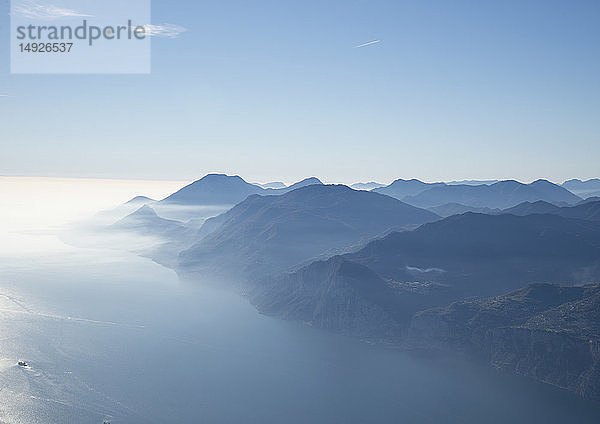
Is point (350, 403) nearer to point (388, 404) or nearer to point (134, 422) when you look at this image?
point (388, 404)

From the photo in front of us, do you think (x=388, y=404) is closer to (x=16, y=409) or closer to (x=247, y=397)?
(x=247, y=397)

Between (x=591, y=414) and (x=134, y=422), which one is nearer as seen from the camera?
(x=134, y=422)

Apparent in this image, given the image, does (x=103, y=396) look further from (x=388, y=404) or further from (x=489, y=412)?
(x=489, y=412)

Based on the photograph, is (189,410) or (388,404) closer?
(189,410)

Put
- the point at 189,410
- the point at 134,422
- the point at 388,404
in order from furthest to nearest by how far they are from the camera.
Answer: the point at 388,404
the point at 189,410
the point at 134,422

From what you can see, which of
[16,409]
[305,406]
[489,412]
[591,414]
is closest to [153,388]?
[16,409]


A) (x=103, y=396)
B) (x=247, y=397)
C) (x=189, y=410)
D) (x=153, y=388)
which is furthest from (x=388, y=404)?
(x=103, y=396)

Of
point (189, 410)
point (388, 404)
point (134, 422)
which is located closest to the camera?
point (134, 422)
